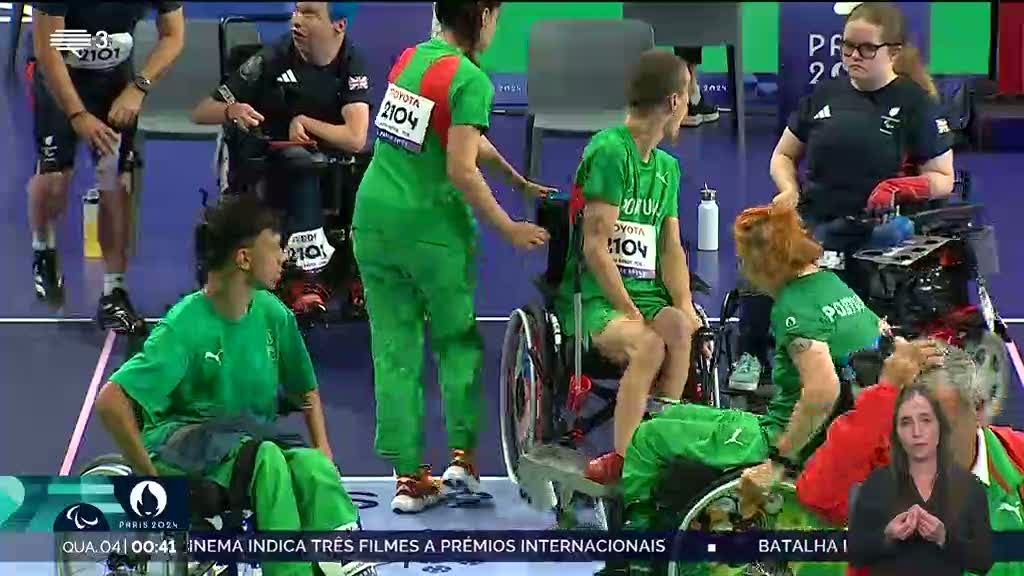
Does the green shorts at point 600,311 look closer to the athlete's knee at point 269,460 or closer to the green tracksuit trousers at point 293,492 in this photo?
the green tracksuit trousers at point 293,492

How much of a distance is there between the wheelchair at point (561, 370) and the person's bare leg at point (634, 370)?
10 cm

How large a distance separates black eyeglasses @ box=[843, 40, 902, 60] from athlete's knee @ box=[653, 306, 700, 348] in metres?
1.21

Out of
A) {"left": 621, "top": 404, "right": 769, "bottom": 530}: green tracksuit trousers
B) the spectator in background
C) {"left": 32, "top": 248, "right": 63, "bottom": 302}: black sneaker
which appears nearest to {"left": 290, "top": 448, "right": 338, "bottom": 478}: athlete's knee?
{"left": 621, "top": 404, "right": 769, "bottom": 530}: green tracksuit trousers

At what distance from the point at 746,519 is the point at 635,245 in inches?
40.1

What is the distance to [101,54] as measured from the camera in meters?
7.42

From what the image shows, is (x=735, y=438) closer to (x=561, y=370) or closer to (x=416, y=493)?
(x=561, y=370)

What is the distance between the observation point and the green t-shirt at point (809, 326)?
5238 millimetres

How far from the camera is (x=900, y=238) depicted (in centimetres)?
661

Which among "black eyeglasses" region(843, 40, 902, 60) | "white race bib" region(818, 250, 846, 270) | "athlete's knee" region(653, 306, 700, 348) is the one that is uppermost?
"black eyeglasses" region(843, 40, 902, 60)

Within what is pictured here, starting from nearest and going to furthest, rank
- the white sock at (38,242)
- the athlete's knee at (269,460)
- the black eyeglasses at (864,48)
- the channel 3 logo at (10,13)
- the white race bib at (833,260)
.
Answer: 1. the athlete's knee at (269,460)
2. the black eyeglasses at (864,48)
3. the white race bib at (833,260)
4. the white sock at (38,242)
5. the channel 3 logo at (10,13)

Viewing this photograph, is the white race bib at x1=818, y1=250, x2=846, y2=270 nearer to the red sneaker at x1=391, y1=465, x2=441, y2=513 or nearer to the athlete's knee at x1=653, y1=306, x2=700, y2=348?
the athlete's knee at x1=653, y1=306, x2=700, y2=348

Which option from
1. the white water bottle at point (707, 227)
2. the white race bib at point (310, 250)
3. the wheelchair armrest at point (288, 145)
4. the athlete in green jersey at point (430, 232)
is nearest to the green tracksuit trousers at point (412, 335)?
the athlete in green jersey at point (430, 232)

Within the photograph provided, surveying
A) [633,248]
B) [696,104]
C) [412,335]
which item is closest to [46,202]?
[412,335]

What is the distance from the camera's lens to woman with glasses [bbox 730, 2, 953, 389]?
259 inches
